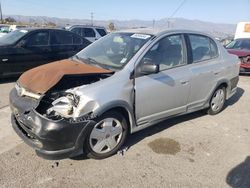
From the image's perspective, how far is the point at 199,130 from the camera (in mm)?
4930

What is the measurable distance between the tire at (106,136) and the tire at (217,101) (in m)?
2.42

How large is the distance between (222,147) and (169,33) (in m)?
1.99

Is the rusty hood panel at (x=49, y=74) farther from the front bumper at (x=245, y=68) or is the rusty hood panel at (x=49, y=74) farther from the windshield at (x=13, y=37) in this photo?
the front bumper at (x=245, y=68)

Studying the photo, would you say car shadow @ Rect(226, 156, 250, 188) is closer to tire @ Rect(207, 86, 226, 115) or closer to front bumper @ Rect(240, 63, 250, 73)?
tire @ Rect(207, 86, 226, 115)

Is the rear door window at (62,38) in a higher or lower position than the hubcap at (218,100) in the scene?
higher

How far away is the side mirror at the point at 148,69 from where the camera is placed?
3.81 meters

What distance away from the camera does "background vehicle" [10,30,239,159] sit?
3.30 metres

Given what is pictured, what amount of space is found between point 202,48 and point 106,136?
2.60 m

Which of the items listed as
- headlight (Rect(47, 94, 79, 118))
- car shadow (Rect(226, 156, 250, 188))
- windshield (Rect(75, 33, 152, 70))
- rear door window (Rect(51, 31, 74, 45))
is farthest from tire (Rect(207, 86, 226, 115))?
rear door window (Rect(51, 31, 74, 45))

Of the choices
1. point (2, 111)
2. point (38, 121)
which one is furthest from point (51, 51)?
point (38, 121)

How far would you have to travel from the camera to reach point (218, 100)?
570cm

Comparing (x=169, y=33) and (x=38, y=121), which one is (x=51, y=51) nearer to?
(x=169, y=33)

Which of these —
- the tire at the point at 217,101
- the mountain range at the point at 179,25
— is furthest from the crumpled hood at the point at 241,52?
the tire at the point at 217,101

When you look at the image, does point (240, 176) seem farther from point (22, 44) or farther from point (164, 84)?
point (22, 44)
